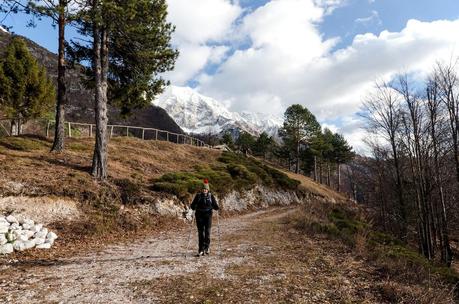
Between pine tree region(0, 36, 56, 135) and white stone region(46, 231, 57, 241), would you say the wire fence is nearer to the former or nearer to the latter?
pine tree region(0, 36, 56, 135)

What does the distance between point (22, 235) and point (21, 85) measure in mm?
22251

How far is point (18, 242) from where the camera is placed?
8.22 m

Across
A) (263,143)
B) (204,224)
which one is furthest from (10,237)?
(263,143)

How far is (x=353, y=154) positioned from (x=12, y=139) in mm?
51857

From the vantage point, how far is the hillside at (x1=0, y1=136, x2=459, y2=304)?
5.62 meters

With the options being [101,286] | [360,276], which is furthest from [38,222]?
[360,276]

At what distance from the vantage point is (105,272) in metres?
6.76

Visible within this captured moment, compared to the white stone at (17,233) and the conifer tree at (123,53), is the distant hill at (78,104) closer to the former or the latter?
the conifer tree at (123,53)

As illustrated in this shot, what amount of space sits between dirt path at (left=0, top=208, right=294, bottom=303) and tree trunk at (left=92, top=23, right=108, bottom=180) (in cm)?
537

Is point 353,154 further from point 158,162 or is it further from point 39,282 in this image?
point 39,282

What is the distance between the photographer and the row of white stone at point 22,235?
26.4 ft

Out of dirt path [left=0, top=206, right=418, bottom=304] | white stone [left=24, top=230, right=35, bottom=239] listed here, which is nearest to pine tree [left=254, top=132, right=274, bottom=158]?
dirt path [left=0, top=206, right=418, bottom=304]

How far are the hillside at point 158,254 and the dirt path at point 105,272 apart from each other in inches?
0.9

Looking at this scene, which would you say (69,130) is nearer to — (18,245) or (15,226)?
(15,226)
